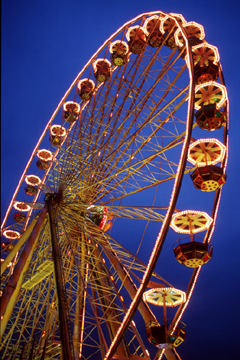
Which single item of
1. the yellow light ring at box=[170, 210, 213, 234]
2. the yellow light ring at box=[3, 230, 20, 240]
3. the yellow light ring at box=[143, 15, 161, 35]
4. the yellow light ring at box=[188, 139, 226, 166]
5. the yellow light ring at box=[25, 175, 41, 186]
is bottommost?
the yellow light ring at box=[3, 230, 20, 240]

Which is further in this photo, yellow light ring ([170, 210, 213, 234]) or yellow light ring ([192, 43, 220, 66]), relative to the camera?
yellow light ring ([192, 43, 220, 66])

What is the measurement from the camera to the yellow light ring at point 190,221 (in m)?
9.37

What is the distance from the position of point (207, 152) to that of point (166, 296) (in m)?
4.54

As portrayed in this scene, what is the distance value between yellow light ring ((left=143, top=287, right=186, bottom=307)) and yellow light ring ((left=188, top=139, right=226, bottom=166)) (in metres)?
3.92

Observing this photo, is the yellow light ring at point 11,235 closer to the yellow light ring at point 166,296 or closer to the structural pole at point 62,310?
the structural pole at point 62,310

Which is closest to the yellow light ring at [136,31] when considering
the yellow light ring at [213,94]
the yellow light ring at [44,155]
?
the yellow light ring at [213,94]

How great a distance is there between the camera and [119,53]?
13.8m

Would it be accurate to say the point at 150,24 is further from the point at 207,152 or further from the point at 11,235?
the point at 11,235

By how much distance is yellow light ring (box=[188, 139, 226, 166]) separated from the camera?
30.9ft

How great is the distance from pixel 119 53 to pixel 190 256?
31.2 ft

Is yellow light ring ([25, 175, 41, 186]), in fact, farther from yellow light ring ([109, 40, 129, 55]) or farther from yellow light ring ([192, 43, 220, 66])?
yellow light ring ([192, 43, 220, 66])

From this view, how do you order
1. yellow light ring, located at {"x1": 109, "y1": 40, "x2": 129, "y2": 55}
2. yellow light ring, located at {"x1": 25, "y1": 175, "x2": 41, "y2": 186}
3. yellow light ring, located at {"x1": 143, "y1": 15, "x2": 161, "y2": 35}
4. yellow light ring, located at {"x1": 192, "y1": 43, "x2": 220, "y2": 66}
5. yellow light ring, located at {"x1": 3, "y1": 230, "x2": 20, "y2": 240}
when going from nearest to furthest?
yellow light ring, located at {"x1": 192, "y1": 43, "x2": 220, "y2": 66} < yellow light ring, located at {"x1": 143, "y1": 15, "x2": 161, "y2": 35} < yellow light ring, located at {"x1": 109, "y1": 40, "x2": 129, "y2": 55} < yellow light ring, located at {"x1": 25, "y1": 175, "x2": 41, "y2": 186} < yellow light ring, located at {"x1": 3, "y1": 230, "x2": 20, "y2": 240}

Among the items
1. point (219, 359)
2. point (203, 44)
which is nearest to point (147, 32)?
point (203, 44)

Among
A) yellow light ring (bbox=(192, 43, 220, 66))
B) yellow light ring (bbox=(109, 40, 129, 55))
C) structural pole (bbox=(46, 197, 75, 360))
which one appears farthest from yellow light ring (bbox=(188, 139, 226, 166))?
yellow light ring (bbox=(109, 40, 129, 55))
